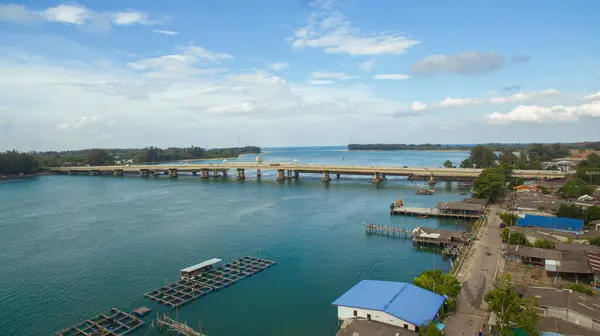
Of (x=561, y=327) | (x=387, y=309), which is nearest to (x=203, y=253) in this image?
(x=387, y=309)

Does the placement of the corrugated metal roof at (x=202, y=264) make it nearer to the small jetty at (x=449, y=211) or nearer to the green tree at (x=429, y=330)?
the green tree at (x=429, y=330)

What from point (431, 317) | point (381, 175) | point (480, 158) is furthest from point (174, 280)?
point (480, 158)

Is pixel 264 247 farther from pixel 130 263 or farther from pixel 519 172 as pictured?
pixel 519 172

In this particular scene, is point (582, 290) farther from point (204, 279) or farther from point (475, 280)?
point (204, 279)

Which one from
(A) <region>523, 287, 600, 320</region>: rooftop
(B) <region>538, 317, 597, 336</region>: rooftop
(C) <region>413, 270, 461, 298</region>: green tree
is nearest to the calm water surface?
(C) <region>413, 270, 461, 298</region>: green tree

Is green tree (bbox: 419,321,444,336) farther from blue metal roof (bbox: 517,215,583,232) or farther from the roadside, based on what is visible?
blue metal roof (bbox: 517,215,583,232)

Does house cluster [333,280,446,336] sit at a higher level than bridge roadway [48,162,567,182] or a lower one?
lower
